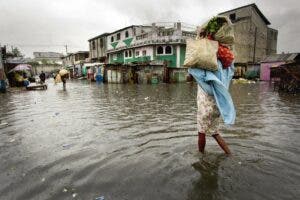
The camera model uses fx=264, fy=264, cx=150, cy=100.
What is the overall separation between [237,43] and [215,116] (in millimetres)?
34568

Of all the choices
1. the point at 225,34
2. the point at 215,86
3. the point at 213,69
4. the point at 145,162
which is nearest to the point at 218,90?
the point at 215,86

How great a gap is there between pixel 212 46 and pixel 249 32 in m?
37.1

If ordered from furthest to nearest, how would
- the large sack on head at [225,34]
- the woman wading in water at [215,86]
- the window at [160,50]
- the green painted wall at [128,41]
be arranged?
the green painted wall at [128,41]
the window at [160,50]
the large sack on head at [225,34]
the woman wading in water at [215,86]

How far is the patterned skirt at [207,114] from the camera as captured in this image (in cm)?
393

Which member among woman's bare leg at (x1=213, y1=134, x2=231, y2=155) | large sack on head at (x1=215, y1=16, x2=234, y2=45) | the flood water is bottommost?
the flood water

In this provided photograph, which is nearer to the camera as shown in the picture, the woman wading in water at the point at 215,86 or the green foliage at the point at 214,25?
the woman wading in water at the point at 215,86

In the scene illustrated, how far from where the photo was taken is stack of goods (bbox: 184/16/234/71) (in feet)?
12.1

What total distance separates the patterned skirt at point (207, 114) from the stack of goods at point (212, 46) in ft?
1.50

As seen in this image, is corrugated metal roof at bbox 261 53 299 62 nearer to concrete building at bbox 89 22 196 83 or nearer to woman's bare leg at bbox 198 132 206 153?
concrete building at bbox 89 22 196 83

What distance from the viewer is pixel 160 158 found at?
169 inches

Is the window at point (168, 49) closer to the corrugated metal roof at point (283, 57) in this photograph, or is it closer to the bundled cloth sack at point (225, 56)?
the corrugated metal roof at point (283, 57)

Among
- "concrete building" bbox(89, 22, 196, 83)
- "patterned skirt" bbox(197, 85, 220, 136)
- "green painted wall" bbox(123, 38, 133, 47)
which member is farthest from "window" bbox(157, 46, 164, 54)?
"patterned skirt" bbox(197, 85, 220, 136)

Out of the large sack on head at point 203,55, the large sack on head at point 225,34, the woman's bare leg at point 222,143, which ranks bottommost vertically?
the woman's bare leg at point 222,143

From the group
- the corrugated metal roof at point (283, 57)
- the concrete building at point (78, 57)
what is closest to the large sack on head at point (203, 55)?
the corrugated metal roof at point (283, 57)
